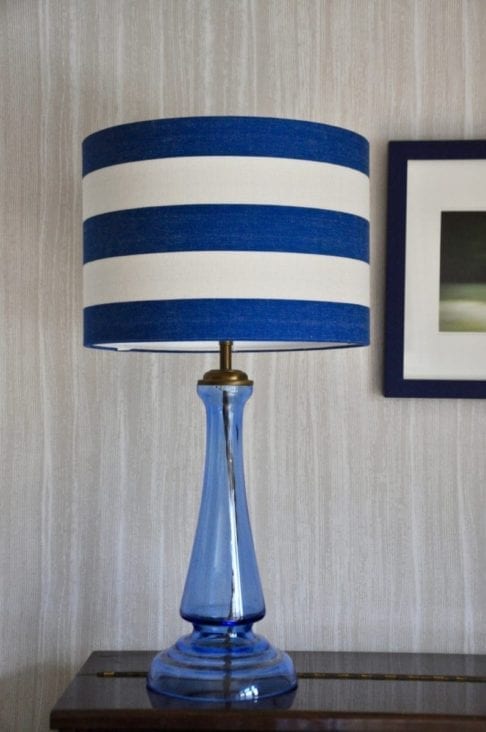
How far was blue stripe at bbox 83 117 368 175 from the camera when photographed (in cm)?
138

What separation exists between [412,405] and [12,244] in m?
0.88

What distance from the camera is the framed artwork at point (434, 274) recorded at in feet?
6.27

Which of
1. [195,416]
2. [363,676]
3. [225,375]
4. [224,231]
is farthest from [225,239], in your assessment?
[363,676]

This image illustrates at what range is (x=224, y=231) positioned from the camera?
137 cm

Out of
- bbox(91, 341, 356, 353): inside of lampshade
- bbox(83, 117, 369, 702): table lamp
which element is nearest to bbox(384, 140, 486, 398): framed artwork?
bbox(91, 341, 356, 353): inside of lampshade

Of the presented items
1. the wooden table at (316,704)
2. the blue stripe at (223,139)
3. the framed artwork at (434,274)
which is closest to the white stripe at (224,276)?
the blue stripe at (223,139)

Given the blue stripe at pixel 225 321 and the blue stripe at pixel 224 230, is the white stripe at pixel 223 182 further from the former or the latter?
the blue stripe at pixel 225 321

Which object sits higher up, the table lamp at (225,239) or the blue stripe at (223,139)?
the blue stripe at (223,139)

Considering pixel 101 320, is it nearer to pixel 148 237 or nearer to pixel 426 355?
pixel 148 237

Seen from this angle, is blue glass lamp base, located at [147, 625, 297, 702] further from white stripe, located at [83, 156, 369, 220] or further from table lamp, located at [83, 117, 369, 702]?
white stripe, located at [83, 156, 369, 220]

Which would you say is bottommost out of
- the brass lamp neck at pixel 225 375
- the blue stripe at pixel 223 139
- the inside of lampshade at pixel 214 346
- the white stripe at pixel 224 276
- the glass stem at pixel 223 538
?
the glass stem at pixel 223 538

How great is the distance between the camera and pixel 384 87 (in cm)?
194

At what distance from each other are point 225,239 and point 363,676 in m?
0.84

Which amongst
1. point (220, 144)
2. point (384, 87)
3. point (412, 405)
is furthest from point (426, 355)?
point (220, 144)
